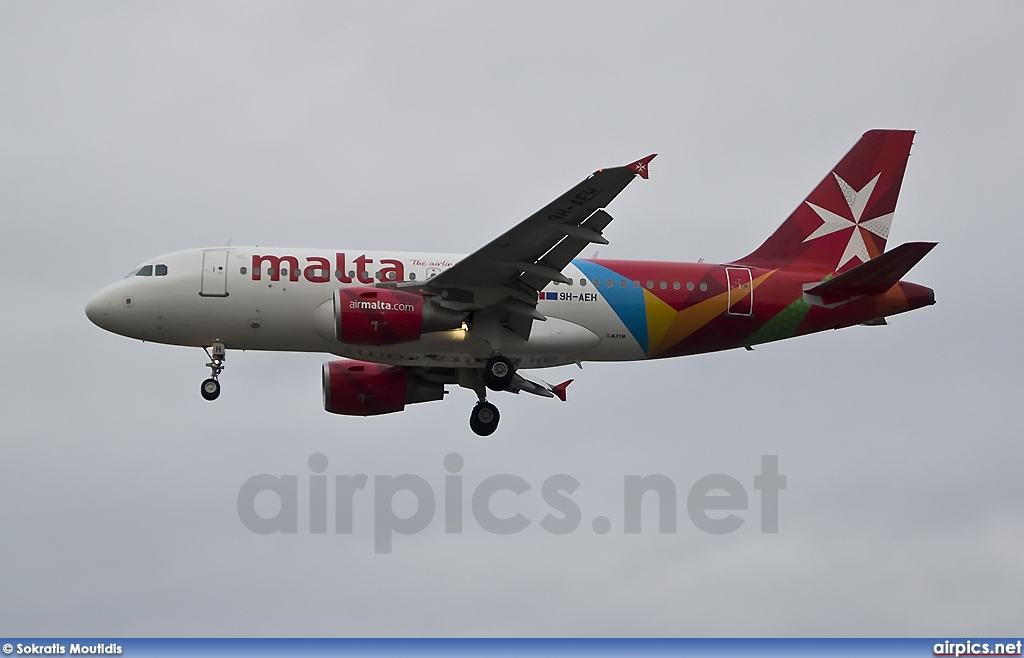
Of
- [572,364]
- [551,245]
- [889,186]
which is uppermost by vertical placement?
[889,186]

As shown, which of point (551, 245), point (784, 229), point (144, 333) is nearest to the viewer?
point (551, 245)

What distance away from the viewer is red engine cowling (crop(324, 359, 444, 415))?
139ft

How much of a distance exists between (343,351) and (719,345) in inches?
422

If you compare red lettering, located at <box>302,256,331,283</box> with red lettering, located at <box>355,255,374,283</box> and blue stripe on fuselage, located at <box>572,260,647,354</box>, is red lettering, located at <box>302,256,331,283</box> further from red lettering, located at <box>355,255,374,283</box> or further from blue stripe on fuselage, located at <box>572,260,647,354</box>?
blue stripe on fuselage, located at <box>572,260,647,354</box>

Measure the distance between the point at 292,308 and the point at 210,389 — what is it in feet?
11.1

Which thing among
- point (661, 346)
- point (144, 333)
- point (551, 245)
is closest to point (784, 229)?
point (661, 346)

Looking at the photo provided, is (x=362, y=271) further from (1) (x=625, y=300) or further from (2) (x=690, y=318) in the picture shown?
(2) (x=690, y=318)

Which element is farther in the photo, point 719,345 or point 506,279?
point 719,345

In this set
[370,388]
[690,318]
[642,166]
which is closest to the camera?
[642,166]

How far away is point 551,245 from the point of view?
118 feet

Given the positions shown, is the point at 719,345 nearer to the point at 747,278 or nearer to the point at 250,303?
the point at 747,278

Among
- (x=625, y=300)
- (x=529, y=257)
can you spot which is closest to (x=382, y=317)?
(x=529, y=257)

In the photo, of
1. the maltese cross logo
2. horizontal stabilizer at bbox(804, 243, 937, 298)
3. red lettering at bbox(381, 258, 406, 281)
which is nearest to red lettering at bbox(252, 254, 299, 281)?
red lettering at bbox(381, 258, 406, 281)

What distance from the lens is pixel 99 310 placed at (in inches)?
1524
